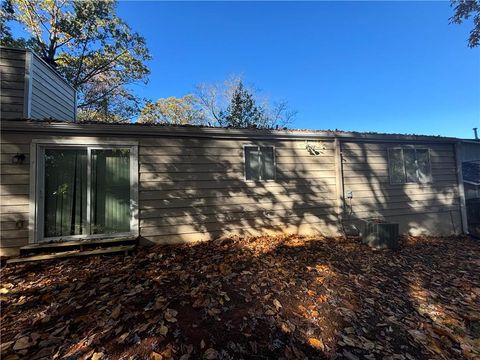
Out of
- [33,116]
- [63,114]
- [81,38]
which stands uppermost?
[81,38]

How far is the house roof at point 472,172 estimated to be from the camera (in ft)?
37.1

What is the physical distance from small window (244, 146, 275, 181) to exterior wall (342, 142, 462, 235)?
7.80ft

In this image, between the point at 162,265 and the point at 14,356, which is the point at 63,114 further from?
the point at 14,356

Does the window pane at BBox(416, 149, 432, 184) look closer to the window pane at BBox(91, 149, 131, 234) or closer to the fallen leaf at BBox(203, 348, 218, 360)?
the fallen leaf at BBox(203, 348, 218, 360)

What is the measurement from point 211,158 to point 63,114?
5.42 metres

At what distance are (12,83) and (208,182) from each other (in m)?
5.21

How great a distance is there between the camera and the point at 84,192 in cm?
545

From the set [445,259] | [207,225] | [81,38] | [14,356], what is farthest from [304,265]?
[81,38]

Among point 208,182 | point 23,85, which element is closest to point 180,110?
point 23,85

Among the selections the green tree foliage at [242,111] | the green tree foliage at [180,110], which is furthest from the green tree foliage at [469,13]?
the green tree foliage at [180,110]

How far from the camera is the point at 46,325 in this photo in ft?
9.88

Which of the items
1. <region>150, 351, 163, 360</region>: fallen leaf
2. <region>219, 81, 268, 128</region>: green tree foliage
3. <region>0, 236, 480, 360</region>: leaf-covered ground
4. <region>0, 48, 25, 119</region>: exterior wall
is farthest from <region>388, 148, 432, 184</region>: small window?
<region>219, 81, 268, 128</region>: green tree foliage

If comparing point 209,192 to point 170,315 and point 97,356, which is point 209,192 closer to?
point 170,315

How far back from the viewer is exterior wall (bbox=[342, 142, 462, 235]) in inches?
A: 298
